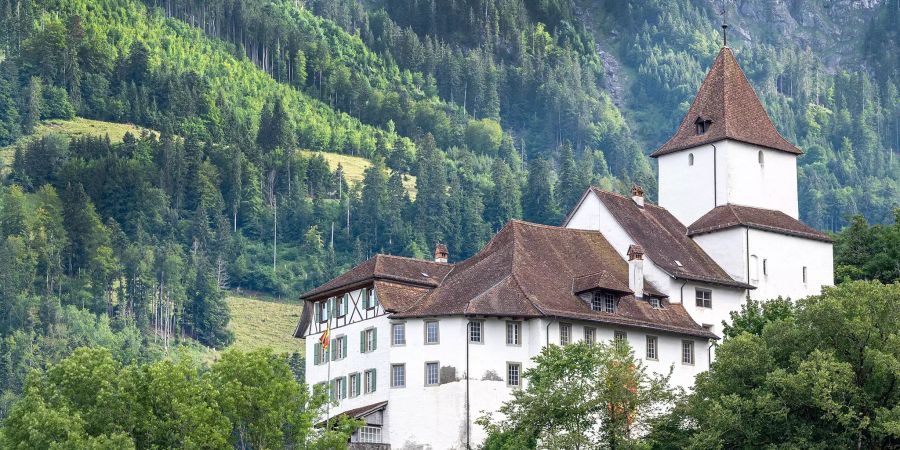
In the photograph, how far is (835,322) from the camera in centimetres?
8062

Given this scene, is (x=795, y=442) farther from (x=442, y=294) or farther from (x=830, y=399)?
(x=442, y=294)

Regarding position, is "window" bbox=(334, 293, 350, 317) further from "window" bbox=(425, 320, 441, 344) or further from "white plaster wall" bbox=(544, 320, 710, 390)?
"white plaster wall" bbox=(544, 320, 710, 390)

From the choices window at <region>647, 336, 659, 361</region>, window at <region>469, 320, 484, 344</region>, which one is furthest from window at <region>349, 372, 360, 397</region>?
window at <region>647, 336, 659, 361</region>

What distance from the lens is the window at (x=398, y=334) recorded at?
94.6 meters

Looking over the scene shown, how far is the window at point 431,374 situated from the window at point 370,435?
3429 millimetres

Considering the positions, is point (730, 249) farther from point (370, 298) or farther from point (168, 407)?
point (168, 407)

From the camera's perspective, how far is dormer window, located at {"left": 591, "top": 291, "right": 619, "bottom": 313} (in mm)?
94375

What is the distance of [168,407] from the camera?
82625mm

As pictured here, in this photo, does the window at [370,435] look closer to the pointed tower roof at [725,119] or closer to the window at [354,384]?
the window at [354,384]

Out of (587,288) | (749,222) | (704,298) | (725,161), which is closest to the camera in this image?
(587,288)

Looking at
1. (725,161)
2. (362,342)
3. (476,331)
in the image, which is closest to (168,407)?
(476,331)

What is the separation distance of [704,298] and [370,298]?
1679 centimetres

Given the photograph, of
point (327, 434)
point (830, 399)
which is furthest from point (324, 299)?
point (830, 399)

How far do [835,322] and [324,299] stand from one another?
104ft
